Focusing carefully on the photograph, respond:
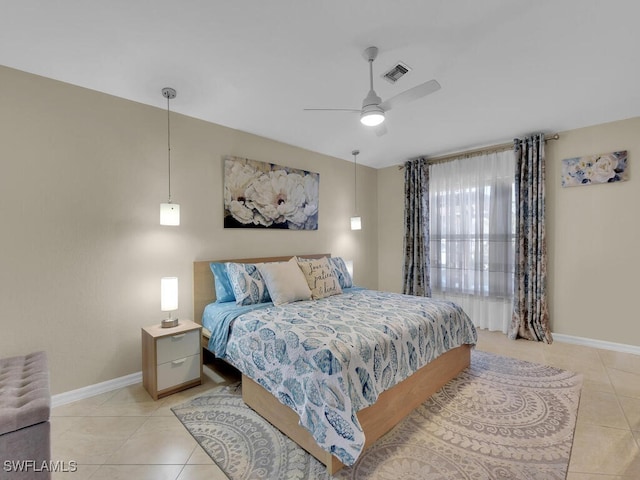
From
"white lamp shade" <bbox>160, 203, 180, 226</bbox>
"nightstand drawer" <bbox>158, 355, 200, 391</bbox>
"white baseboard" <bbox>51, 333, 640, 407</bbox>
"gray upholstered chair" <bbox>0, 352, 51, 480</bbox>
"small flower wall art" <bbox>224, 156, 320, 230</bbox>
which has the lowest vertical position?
"white baseboard" <bbox>51, 333, 640, 407</bbox>

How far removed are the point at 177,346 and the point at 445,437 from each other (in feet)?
7.05

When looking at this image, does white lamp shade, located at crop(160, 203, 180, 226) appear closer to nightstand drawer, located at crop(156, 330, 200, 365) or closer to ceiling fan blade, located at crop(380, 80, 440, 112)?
nightstand drawer, located at crop(156, 330, 200, 365)

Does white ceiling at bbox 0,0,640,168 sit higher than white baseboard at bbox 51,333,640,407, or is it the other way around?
white ceiling at bbox 0,0,640,168

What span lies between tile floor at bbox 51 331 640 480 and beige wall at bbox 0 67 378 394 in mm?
423

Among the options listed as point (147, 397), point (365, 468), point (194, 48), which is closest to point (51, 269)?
point (147, 397)

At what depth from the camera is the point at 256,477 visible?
1.65m

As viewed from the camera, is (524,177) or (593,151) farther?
(524,177)

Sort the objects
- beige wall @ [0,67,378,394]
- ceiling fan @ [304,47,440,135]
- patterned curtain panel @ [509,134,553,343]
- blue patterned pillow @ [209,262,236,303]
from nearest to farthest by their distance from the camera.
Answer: ceiling fan @ [304,47,440,135]
beige wall @ [0,67,378,394]
blue patterned pillow @ [209,262,236,303]
patterned curtain panel @ [509,134,553,343]

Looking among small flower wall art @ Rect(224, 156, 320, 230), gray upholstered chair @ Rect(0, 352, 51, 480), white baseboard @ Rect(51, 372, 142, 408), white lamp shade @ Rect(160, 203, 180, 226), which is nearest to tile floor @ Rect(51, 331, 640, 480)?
white baseboard @ Rect(51, 372, 142, 408)

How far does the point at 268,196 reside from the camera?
371 cm

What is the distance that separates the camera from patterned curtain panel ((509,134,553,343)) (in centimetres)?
367

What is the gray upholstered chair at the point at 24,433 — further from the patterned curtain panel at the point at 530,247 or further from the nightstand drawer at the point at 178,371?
the patterned curtain panel at the point at 530,247

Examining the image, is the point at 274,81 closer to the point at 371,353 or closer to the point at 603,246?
the point at 371,353

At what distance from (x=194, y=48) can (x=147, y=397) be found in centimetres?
271
